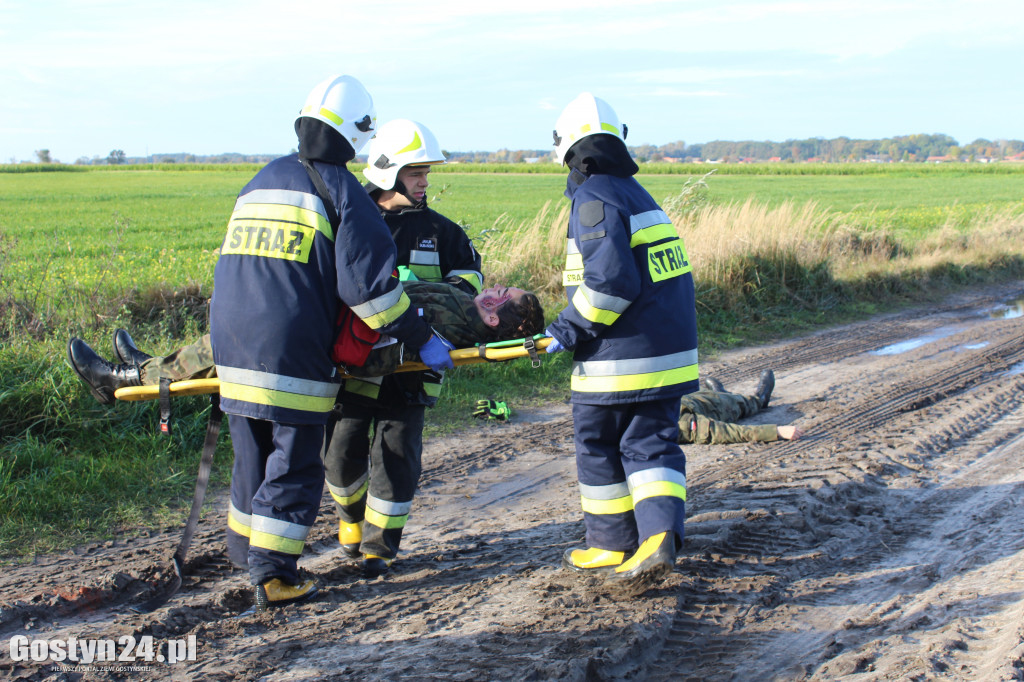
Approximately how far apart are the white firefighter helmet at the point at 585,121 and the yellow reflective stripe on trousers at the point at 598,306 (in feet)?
2.37

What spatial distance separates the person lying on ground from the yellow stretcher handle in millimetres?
2217

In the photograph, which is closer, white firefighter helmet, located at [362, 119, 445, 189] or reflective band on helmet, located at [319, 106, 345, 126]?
reflective band on helmet, located at [319, 106, 345, 126]

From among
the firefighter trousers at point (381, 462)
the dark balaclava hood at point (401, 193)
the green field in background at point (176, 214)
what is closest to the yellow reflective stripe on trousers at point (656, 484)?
the firefighter trousers at point (381, 462)

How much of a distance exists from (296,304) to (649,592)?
1.99 meters

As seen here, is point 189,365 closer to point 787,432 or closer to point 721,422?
point 721,422

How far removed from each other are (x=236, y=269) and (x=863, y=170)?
2771 inches

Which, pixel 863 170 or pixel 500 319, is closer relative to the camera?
pixel 500 319

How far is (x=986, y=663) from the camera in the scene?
2887 millimetres

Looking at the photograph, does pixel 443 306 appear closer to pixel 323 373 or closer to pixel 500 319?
pixel 500 319

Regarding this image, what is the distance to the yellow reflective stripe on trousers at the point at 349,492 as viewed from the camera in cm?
405

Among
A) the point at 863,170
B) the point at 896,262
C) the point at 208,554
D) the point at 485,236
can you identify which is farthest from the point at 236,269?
the point at 863,170

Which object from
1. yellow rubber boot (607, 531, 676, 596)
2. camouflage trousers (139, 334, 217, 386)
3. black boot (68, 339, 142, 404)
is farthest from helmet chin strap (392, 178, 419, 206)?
yellow rubber boot (607, 531, 676, 596)

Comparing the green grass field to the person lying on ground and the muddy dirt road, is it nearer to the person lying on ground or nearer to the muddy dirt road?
the muddy dirt road

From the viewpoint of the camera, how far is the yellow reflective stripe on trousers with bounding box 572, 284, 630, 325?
3.53 m
